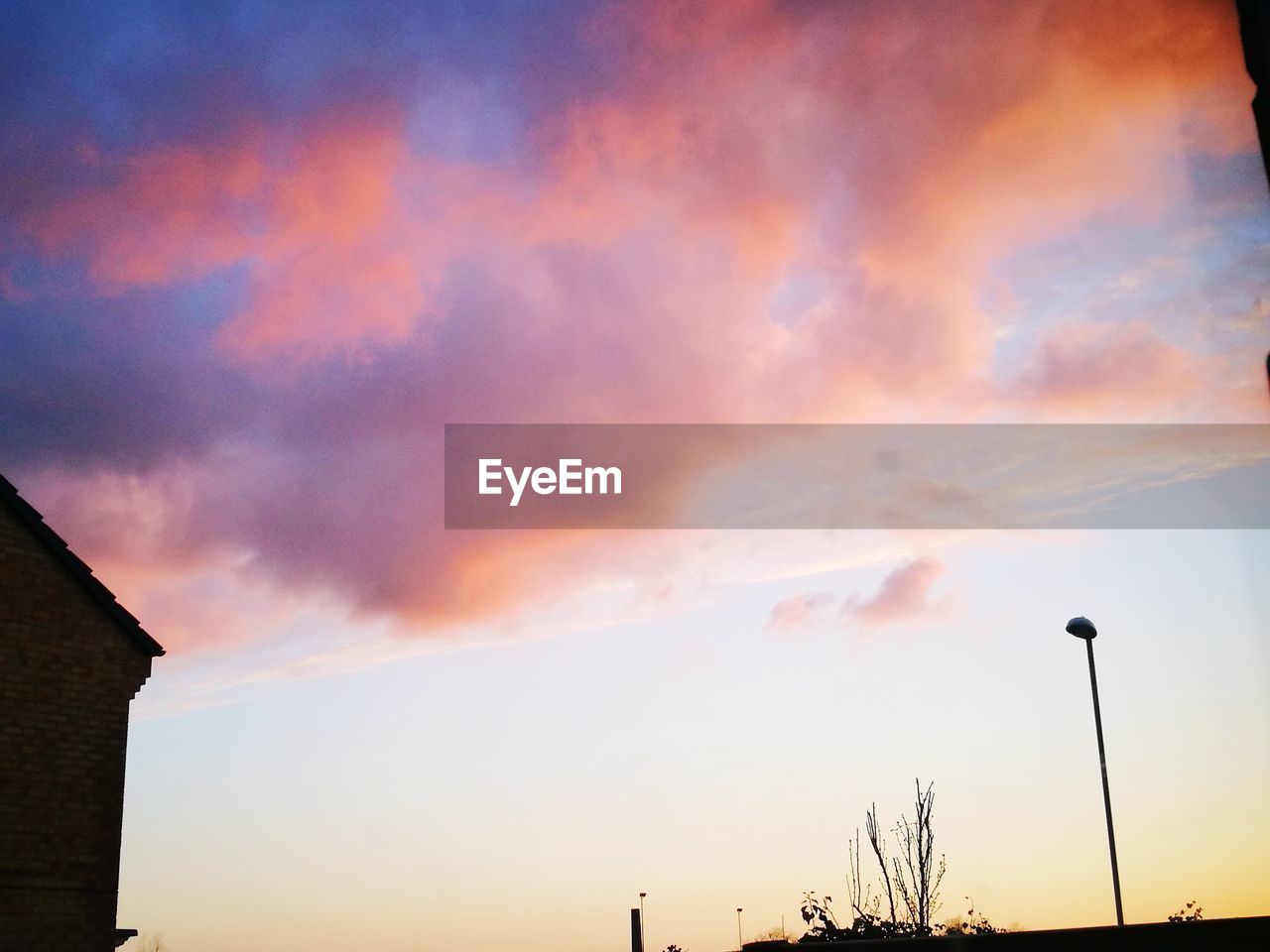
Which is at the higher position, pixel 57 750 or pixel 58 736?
pixel 58 736

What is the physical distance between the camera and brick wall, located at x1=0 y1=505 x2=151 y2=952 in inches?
→ 697

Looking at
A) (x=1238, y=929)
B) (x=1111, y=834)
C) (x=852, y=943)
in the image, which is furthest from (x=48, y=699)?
(x=1111, y=834)

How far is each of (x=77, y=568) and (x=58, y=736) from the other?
8.84ft

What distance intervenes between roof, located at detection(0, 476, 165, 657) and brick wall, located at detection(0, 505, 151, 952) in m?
0.09

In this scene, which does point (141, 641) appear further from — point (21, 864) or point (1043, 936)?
point (1043, 936)

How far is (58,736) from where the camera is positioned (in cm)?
1855

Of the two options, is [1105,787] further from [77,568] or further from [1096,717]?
[77,568]

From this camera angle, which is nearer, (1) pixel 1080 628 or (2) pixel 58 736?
(2) pixel 58 736

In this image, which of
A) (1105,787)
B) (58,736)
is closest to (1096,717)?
(1105,787)

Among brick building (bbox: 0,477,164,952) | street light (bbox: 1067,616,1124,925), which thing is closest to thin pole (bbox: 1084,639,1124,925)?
street light (bbox: 1067,616,1124,925)

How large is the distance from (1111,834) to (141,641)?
21.2 meters

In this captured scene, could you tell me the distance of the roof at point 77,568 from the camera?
18.8 m

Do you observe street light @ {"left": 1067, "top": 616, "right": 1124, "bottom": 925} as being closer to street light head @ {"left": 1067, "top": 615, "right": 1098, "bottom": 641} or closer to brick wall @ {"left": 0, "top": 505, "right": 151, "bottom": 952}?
street light head @ {"left": 1067, "top": 615, "right": 1098, "bottom": 641}

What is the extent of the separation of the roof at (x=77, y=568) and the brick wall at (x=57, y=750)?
3.7 inches
